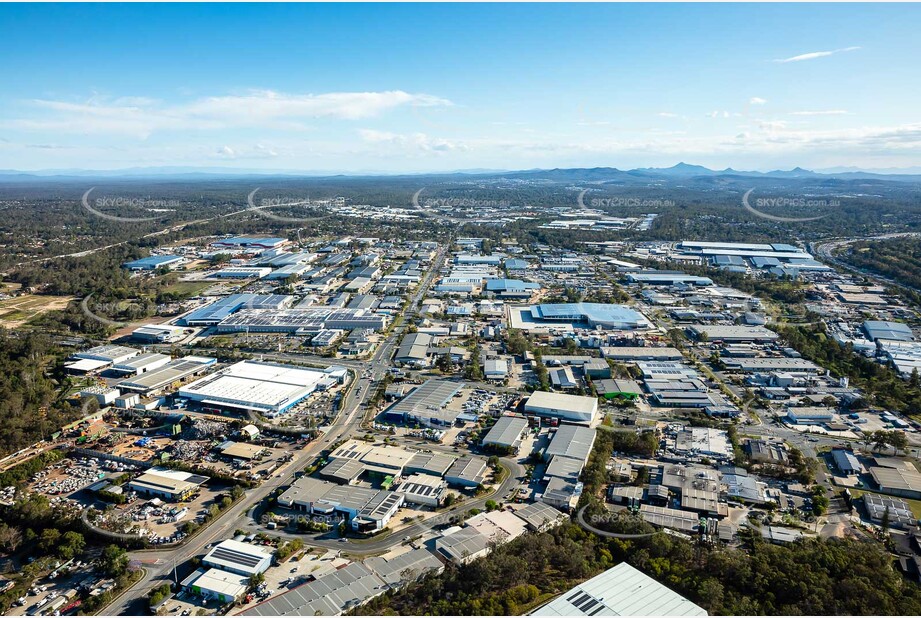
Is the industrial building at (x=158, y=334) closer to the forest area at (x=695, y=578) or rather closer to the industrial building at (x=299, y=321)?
the industrial building at (x=299, y=321)

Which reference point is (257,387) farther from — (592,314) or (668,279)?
(668,279)

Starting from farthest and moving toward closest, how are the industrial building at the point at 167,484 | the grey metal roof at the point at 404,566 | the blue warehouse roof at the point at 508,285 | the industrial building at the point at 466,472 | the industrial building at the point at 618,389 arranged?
the blue warehouse roof at the point at 508,285 < the industrial building at the point at 618,389 < the industrial building at the point at 466,472 < the industrial building at the point at 167,484 < the grey metal roof at the point at 404,566

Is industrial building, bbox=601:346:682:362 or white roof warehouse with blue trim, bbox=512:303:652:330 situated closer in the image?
industrial building, bbox=601:346:682:362

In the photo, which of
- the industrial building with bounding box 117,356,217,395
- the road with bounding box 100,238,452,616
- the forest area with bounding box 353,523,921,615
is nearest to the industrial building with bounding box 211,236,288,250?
the industrial building with bounding box 117,356,217,395

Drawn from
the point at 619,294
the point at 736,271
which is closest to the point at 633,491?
the point at 619,294

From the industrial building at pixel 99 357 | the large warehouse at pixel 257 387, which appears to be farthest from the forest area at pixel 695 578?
the industrial building at pixel 99 357

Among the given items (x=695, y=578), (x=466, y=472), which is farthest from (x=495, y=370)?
(x=695, y=578)

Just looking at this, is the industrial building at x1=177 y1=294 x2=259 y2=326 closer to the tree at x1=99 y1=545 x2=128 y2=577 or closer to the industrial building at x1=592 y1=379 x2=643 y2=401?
the tree at x1=99 y1=545 x2=128 y2=577
